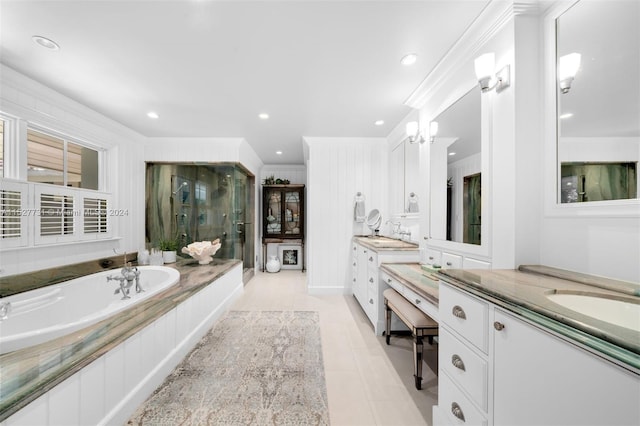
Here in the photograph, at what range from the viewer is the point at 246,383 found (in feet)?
5.69

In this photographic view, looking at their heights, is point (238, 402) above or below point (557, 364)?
below

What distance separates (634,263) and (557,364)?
71 cm

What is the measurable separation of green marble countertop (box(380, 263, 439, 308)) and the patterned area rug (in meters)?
0.93

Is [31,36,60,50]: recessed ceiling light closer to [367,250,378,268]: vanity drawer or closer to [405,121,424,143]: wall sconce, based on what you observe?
[405,121,424,143]: wall sconce

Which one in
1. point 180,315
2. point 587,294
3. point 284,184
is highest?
point 284,184

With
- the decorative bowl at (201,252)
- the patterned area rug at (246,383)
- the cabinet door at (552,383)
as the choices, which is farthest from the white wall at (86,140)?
the cabinet door at (552,383)

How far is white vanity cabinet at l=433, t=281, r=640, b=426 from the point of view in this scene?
1.87ft

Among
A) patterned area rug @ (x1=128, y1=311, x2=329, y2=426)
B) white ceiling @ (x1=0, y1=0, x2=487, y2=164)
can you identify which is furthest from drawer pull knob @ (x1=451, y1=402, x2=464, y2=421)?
white ceiling @ (x1=0, y1=0, x2=487, y2=164)

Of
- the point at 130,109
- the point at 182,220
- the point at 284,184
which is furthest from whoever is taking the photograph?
the point at 284,184

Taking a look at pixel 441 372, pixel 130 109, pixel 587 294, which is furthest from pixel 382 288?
pixel 130 109

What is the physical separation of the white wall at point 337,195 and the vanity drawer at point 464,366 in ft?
8.32

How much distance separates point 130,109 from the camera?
2.76 meters

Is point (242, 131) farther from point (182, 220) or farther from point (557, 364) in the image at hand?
point (557, 364)

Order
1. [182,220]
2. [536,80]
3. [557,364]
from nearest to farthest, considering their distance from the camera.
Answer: [557,364]
[536,80]
[182,220]
